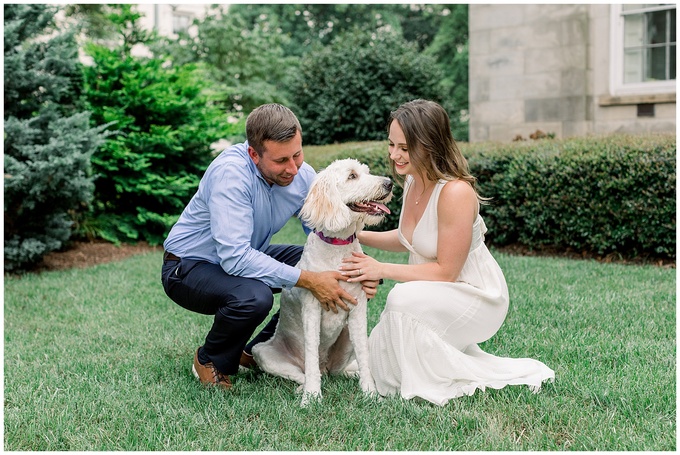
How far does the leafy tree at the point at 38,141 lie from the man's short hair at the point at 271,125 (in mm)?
4366

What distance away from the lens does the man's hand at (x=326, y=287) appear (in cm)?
349

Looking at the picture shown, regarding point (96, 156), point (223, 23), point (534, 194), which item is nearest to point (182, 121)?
point (96, 156)

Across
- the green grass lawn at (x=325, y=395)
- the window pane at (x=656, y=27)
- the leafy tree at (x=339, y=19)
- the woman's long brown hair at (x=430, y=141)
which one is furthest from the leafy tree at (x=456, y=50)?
the woman's long brown hair at (x=430, y=141)

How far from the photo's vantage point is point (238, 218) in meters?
3.62

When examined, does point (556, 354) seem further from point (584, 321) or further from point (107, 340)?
point (107, 340)

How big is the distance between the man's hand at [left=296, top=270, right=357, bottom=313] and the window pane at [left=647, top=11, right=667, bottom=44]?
31.9ft

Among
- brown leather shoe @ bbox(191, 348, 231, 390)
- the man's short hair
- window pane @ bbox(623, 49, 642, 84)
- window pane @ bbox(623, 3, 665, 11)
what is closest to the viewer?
the man's short hair

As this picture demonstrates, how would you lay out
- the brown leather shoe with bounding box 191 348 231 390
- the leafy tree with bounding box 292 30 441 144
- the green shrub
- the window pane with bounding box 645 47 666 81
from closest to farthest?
1. the brown leather shoe with bounding box 191 348 231 390
2. the green shrub
3. the window pane with bounding box 645 47 666 81
4. the leafy tree with bounding box 292 30 441 144

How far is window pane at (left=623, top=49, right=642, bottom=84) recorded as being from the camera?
11195mm

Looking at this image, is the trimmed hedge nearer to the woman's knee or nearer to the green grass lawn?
the green grass lawn

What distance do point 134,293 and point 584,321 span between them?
4076mm

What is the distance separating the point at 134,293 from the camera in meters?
6.45

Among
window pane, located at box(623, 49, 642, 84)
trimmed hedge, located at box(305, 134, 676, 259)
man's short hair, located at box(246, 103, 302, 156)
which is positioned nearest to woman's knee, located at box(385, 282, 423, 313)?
man's short hair, located at box(246, 103, 302, 156)

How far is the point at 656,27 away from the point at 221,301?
1011 cm
